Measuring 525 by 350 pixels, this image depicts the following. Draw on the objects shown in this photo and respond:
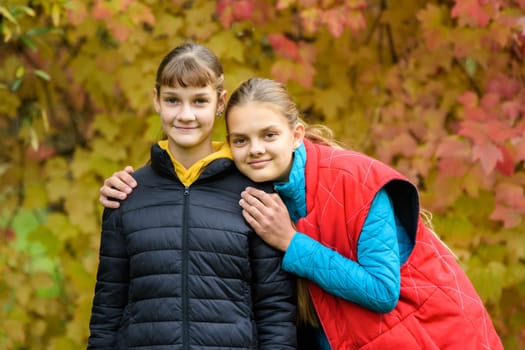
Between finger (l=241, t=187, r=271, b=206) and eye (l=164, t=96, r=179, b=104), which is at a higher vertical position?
eye (l=164, t=96, r=179, b=104)

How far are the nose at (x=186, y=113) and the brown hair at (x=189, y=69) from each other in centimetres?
7

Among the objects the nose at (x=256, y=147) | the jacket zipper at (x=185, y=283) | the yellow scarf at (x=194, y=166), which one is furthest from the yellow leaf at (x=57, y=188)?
the nose at (x=256, y=147)

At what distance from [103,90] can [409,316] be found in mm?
2316

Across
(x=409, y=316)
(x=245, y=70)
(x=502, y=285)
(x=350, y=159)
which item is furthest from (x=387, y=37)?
(x=409, y=316)

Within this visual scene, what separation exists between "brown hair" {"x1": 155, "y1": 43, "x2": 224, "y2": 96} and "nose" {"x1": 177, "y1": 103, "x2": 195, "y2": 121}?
0.22 ft

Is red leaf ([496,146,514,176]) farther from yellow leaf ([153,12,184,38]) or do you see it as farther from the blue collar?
yellow leaf ([153,12,184,38])

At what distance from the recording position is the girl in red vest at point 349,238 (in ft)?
8.03

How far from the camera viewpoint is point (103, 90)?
4168mm

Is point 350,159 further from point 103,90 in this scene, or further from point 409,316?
point 103,90

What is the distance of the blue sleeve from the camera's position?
95.0 inches

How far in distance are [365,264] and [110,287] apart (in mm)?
852

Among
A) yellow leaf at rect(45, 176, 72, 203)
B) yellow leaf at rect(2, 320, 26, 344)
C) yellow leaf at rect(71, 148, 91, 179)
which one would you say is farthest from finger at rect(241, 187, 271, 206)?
yellow leaf at rect(2, 320, 26, 344)

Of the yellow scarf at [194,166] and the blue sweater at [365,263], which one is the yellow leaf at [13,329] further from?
the blue sweater at [365,263]

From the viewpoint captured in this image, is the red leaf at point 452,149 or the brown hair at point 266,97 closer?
the brown hair at point 266,97
